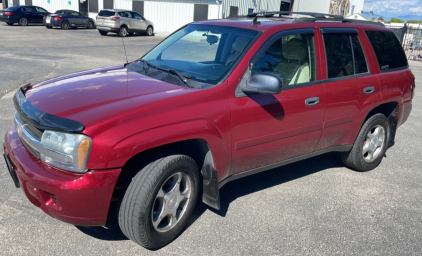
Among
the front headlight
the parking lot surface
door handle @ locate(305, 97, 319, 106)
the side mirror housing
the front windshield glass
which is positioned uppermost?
the front windshield glass

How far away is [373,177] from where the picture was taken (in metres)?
5.04

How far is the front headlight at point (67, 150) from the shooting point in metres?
2.69

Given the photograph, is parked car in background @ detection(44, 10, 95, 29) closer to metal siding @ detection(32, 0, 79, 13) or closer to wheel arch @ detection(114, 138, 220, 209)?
metal siding @ detection(32, 0, 79, 13)

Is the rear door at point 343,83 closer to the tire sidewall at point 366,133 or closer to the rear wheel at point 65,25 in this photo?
the tire sidewall at point 366,133

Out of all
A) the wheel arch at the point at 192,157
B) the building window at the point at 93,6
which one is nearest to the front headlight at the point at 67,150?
the wheel arch at the point at 192,157

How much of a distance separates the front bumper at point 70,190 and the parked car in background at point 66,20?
28.4 metres

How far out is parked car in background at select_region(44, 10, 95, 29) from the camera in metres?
28.6

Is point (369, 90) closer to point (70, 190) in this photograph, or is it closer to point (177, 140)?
point (177, 140)

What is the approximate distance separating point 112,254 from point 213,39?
2.32m

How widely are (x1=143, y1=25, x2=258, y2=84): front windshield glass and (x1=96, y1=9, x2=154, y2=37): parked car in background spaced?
20628 mm

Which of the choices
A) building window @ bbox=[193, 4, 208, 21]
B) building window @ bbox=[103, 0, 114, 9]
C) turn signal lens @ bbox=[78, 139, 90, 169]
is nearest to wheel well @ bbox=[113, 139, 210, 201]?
turn signal lens @ bbox=[78, 139, 90, 169]

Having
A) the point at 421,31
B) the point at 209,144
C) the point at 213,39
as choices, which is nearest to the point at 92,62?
the point at 213,39

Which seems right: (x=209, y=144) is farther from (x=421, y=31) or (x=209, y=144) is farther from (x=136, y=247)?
(x=421, y=31)

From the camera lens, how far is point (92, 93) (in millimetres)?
3242
